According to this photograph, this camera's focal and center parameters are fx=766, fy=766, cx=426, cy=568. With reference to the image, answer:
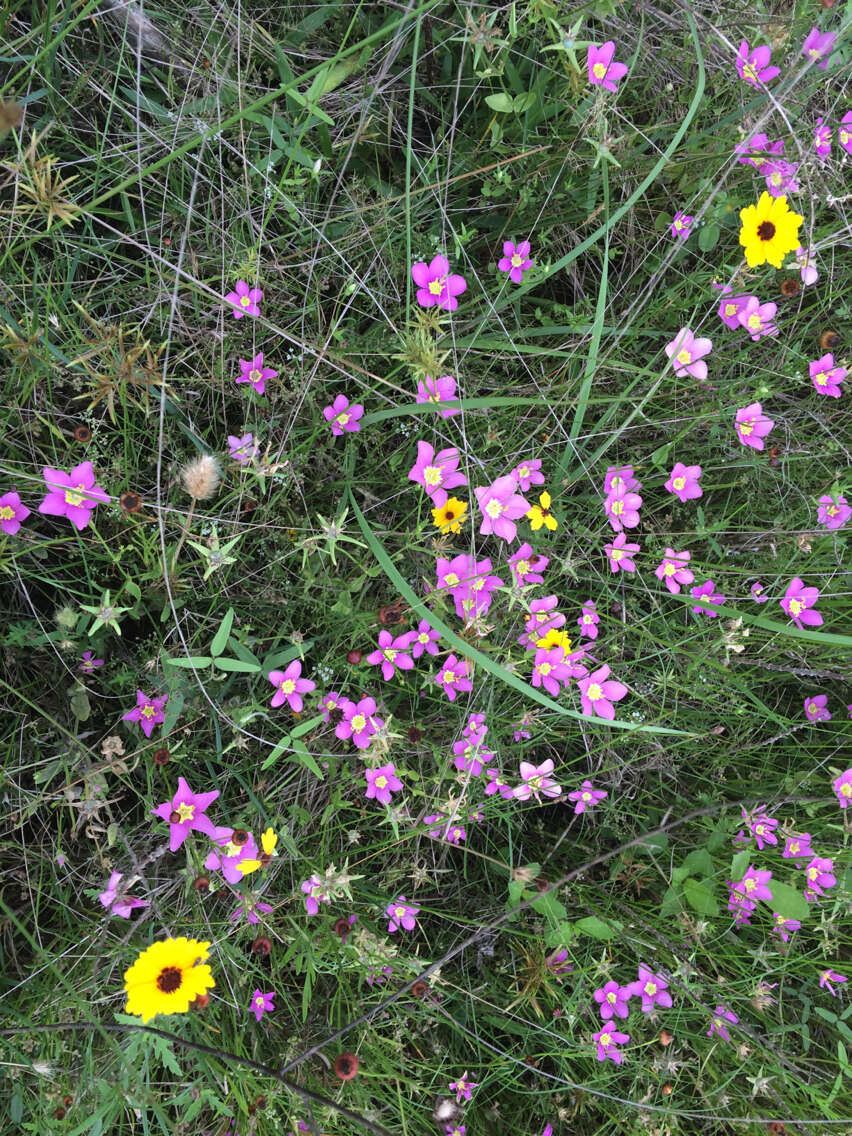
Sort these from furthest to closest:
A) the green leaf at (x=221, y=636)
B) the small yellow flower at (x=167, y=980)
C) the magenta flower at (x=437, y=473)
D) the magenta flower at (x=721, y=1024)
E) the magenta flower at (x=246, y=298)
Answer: the magenta flower at (x=721, y=1024) → the magenta flower at (x=246, y=298) → the magenta flower at (x=437, y=473) → the green leaf at (x=221, y=636) → the small yellow flower at (x=167, y=980)

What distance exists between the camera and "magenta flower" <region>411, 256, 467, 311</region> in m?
2.41

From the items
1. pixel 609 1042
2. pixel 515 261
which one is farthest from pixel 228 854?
pixel 515 261

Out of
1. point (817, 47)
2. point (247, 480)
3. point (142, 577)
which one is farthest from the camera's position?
point (817, 47)

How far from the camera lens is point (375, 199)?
2684 millimetres

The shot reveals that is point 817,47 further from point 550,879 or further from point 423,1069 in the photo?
point 423,1069

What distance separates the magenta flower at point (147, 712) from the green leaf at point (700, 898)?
6.09 ft

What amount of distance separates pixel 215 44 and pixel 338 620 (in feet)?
6.31

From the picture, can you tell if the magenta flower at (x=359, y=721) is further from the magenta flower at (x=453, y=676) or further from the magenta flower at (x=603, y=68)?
the magenta flower at (x=603, y=68)

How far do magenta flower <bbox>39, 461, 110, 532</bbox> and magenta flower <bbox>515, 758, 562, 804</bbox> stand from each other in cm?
155

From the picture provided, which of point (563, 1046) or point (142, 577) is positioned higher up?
point (142, 577)

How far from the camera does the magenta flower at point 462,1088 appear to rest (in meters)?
A: 2.56

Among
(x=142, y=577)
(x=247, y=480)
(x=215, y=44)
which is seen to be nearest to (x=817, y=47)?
(x=215, y=44)

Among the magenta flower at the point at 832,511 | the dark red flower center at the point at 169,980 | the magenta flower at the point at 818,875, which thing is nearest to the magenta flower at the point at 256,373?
the dark red flower center at the point at 169,980

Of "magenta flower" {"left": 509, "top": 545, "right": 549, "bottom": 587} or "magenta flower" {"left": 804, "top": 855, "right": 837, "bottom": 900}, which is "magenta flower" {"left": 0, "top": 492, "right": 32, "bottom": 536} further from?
"magenta flower" {"left": 804, "top": 855, "right": 837, "bottom": 900}
